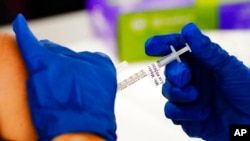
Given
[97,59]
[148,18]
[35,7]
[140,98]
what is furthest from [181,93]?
[35,7]

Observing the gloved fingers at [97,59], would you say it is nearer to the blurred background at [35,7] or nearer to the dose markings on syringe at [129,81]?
the dose markings on syringe at [129,81]

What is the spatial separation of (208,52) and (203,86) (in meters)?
0.11

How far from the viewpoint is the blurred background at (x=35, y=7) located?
126cm

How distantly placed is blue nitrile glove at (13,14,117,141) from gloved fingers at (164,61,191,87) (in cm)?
13

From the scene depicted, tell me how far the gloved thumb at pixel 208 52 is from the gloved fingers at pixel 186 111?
3.3 inches

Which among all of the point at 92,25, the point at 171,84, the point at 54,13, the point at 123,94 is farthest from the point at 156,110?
the point at 54,13

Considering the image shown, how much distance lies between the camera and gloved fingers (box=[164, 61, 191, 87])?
684mm

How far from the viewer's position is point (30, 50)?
56cm

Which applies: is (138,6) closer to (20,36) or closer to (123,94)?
(123,94)

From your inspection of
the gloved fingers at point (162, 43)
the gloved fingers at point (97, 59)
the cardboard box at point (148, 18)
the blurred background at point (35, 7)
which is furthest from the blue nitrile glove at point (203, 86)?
the blurred background at point (35, 7)

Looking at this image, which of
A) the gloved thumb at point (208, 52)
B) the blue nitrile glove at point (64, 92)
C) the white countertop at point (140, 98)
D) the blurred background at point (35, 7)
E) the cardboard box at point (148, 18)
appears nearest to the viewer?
the blue nitrile glove at point (64, 92)

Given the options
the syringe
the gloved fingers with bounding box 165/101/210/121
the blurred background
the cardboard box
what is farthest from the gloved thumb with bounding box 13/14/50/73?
the blurred background

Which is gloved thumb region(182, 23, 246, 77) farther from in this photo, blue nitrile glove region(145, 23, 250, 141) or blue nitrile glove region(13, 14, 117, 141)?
blue nitrile glove region(13, 14, 117, 141)

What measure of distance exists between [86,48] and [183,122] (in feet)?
1.45
